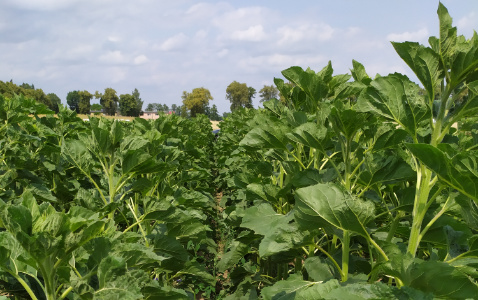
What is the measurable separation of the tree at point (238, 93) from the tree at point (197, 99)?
345cm

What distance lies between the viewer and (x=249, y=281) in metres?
4.50

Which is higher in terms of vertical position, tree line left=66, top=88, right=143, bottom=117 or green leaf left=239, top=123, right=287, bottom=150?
tree line left=66, top=88, right=143, bottom=117

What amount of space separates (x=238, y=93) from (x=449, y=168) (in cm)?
6564

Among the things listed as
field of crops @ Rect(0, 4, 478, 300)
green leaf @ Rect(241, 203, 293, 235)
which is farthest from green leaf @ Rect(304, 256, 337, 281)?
green leaf @ Rect(241, 203, 293, 235)

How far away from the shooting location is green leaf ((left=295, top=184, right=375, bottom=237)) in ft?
5.71

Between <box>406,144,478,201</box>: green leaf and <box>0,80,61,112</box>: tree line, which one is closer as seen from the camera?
<box>406,144,478,201</box>: green leaf

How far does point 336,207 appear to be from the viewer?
5.70ft

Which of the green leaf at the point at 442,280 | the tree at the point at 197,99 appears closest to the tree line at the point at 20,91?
the tree at the point at 197,99

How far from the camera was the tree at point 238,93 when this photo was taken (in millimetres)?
65619

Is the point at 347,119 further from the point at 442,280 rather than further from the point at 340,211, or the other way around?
the point at 442,280

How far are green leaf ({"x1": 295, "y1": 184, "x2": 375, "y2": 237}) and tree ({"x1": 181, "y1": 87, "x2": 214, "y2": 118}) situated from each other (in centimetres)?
6369

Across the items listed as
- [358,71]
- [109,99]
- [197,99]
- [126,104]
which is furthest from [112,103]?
[358,71]

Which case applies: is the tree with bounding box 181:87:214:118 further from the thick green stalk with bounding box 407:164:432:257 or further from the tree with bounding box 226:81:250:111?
the thick green stalk with bounding box 407:164:432:257

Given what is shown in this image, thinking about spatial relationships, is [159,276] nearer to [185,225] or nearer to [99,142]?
[185,225]
